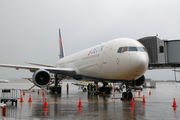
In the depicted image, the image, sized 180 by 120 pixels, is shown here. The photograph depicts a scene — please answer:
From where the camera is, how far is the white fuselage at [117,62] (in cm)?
1197

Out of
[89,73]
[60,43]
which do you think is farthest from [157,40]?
[60,43]

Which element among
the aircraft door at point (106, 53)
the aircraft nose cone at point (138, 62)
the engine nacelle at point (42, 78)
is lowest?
the engine nacelle at point (42, 78)

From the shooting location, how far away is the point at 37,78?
15383 mm

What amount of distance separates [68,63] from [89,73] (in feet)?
18.1

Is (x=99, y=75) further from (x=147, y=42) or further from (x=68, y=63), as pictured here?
(x=68, y=63)

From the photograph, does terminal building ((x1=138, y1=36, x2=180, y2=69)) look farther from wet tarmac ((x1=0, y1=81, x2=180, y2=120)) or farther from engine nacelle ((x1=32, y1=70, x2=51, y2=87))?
engine nacelle ((x1=32, y1=70, x2=51, y2=87))

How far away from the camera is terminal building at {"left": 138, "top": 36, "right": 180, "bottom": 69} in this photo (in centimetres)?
1570

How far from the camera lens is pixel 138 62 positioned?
1175cm

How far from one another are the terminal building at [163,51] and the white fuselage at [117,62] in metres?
3.09

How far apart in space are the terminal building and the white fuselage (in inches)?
122

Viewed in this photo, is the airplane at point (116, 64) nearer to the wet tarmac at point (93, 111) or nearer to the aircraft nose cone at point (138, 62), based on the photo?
the aircraft nose cone at point (138, 62)

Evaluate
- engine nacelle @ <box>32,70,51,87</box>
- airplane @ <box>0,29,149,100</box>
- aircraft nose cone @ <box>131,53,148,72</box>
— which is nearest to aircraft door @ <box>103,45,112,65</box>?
airplane @ <box>0,29,149,100</box>

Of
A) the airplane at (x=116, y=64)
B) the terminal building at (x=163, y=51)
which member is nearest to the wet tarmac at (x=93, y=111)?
the airplane at (x=116, y=64)

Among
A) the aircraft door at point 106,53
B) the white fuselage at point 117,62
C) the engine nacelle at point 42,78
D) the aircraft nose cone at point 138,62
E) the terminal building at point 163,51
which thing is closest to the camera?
the aircraft nose cone at point 138,62
